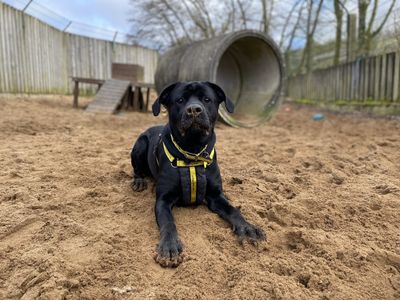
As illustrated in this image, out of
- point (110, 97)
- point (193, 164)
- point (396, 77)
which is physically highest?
point (396, 77)

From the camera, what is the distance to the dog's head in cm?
275

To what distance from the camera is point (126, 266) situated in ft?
6.72

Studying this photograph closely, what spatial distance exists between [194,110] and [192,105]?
0.06 metres

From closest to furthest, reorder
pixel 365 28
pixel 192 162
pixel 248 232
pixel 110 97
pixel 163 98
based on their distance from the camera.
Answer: pixel 248 232, pixel 192 162, pixel 163 98, pixel 110 97, pixel 365 28

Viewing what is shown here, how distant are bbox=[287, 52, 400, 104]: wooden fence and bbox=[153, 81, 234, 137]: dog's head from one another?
6.38 metres

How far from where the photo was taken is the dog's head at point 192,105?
2754 millimetres

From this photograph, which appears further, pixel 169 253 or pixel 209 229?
pixel 209 229

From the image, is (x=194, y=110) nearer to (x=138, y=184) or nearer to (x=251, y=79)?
(x=138, y=184)

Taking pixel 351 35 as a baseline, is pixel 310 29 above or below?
above

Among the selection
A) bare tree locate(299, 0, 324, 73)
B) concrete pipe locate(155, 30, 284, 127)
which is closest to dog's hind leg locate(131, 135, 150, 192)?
concrete pipe locate(155, 30, 284, 127)

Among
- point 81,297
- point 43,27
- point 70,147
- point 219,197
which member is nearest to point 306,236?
point 219,197

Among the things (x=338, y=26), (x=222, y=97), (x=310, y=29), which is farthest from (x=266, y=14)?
(x=222, y=97)

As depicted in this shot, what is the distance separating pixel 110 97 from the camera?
9438 mm

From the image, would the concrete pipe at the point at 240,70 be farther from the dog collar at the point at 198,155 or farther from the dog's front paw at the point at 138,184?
the dog collar at the point at 198,155
